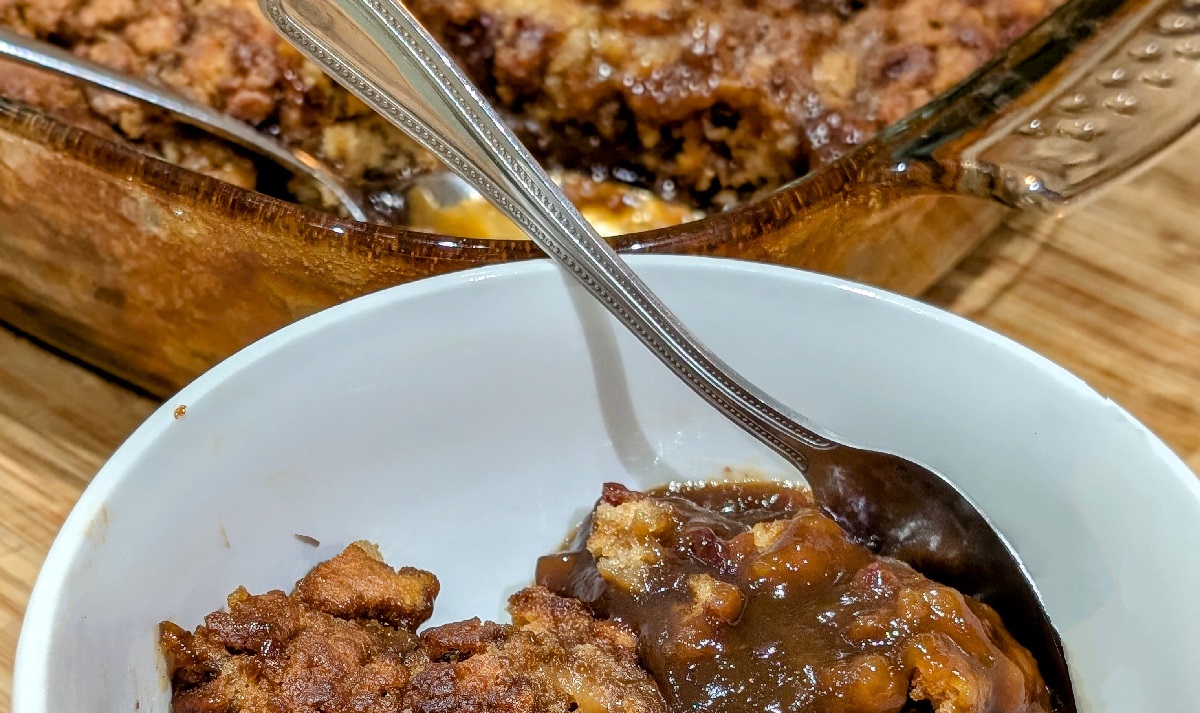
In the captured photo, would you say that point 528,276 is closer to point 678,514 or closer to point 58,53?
point 678,514

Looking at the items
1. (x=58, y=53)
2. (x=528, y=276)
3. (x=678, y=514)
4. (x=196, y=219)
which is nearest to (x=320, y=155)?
(x=58, y=53)

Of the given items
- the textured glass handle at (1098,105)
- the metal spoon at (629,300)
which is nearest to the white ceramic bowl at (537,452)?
the metal spoon at (629,300)

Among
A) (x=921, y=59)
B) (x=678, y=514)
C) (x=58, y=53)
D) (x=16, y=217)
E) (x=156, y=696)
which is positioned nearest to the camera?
(x=156, y=696)

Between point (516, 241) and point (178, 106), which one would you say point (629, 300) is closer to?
point (516, 241)

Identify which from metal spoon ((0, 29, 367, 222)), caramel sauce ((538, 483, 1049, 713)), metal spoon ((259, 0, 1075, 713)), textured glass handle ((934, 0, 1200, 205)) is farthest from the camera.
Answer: metal spoon ((0, 29, 367, 222))

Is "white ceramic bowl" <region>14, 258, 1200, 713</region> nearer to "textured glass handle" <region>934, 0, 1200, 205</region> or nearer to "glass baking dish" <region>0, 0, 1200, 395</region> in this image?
"glass baking dish" <region>0, 0, 1200, 395</region>

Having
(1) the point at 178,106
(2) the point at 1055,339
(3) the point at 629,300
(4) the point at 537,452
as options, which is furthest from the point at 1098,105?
(1) the point at 178,106

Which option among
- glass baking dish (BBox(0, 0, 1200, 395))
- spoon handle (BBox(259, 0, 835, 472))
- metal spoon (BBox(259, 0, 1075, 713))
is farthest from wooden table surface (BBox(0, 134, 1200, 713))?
spoon handle (BBox(259, 0, 835, 472))
